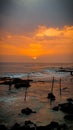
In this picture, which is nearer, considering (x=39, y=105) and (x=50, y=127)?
(x=50, y=127)

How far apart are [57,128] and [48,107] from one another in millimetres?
5667

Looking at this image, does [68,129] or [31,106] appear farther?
[31,106]

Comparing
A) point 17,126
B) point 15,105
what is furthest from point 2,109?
point 17,126

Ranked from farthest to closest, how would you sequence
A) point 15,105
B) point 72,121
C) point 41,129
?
1. point 15,105
2. point 72,121
3. point 41,129

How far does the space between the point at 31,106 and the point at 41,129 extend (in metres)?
6.21

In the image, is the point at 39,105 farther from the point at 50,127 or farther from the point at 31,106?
the point at 50,127

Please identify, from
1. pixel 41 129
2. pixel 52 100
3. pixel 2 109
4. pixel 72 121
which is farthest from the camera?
pixel 52 100

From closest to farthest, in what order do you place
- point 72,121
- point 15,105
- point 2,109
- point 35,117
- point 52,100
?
point 72,121 < point 35,117 < point 2,109 < point 15,105 < point 52,100

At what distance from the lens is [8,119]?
42.4 feet

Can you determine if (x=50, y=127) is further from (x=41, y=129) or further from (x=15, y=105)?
(x=15, y=105)

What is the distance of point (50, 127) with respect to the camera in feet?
35.4

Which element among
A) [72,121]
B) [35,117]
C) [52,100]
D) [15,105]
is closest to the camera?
[72,121]

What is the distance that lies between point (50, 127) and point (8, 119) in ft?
11.3

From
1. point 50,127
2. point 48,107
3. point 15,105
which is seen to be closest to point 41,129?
point 50,127
